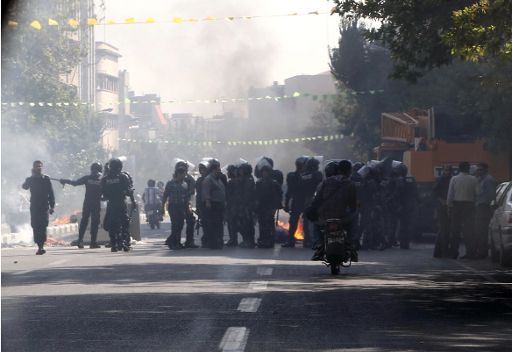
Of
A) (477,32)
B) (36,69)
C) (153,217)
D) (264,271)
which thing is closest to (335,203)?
(264,271)

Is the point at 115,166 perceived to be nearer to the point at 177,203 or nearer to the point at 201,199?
the point at 177,203

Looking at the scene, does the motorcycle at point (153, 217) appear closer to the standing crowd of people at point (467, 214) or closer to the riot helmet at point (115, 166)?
the riot helmet at point (115, 166)

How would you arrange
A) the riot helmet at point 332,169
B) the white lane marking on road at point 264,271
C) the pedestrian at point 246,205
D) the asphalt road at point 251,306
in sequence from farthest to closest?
the pedestrian at point 246,205, the riot helmet at point 332,169, the white lane marking on road at point 264,271, the asphalt road at point 251,306

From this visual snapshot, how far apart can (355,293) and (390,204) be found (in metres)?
14.6

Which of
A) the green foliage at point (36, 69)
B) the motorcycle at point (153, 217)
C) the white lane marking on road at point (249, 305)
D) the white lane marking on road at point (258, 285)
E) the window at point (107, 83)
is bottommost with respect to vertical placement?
the white lane marking on road at point (249, 305)

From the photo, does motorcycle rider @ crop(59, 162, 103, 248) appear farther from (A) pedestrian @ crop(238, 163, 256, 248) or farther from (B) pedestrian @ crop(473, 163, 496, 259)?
(B) pedestrian @ crop(473, 163, 496, 259)

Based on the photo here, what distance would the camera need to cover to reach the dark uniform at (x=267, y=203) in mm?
31031

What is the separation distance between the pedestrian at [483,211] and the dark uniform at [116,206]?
270 inches

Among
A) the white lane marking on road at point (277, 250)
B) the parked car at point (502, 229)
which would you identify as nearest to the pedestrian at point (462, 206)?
the parked car at point (502, 229)

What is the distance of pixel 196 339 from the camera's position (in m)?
11.4

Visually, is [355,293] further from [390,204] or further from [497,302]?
[390,204]

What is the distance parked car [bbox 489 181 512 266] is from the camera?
77.0 ft

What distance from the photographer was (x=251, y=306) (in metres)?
14.4

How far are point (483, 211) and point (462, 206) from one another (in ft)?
1.82
